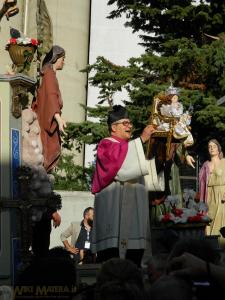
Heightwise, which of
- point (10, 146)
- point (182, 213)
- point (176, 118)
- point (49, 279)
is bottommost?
point (182, 213)

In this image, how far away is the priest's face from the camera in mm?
7242

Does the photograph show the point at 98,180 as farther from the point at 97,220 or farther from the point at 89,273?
the point at 89,273

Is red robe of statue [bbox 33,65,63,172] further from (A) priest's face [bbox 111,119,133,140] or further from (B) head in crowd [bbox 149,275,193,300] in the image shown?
(B) head in crowd [bbox 149,275,193,300]

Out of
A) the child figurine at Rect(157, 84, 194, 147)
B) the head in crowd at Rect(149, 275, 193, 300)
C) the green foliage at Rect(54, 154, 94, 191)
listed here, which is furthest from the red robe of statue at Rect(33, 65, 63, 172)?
the green foliage at Rect(54, 154, 94, 191)

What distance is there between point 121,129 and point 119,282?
395cm

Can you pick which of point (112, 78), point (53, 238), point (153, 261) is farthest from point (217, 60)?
point (153, 261)

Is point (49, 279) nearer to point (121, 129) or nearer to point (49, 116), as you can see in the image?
point (121, 129)

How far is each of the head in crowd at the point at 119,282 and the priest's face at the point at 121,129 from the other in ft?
12.3

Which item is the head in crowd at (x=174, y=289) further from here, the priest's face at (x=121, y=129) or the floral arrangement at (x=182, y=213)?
the floral arrangement at (x=182, y=213)

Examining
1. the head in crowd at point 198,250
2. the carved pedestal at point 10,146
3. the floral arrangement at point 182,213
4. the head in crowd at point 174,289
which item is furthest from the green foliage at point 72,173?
the head in crowd at point 174,289

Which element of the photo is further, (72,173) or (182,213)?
(72,173)

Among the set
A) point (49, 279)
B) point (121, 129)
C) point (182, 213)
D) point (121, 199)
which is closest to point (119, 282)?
point (49, 279)

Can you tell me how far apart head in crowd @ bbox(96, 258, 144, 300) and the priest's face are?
3734mm

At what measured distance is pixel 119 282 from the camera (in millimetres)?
3396
